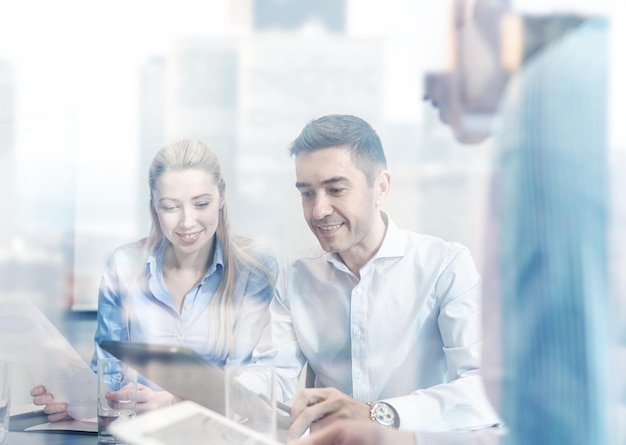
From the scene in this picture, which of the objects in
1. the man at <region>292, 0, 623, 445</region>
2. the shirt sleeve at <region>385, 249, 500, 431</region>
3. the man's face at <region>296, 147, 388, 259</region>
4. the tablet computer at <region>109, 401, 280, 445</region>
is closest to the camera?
the man at <region>292, 0, 623, 445</region>

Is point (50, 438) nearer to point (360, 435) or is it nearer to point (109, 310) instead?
point (109, 310)

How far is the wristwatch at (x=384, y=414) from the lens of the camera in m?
1.40

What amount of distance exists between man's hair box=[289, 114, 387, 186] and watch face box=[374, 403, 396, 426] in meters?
0.48

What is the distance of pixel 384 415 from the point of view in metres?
1.41

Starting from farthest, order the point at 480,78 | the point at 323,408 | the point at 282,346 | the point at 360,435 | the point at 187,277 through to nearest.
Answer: the point at 187,277
the point at 282,346
the point at 323,408
the point at 360,435
the point at 480,78

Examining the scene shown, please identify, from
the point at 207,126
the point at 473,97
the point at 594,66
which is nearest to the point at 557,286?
the point at 594,66

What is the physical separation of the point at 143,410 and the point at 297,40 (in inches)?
35.8

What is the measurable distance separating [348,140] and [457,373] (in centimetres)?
55

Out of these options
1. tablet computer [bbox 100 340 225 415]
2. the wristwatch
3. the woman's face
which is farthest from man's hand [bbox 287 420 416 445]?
the woman's face

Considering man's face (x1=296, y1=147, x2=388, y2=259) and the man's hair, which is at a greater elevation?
the man's hair

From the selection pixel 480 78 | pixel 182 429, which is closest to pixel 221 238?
pixel 182 429

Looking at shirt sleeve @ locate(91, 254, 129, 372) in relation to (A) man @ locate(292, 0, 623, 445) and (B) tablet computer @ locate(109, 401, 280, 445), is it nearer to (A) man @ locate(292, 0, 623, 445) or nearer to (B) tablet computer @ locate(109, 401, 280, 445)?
(B) tablet computer @ locate(109, 401, 280, 445)

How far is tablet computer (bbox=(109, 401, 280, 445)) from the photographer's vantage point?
703 millimetres

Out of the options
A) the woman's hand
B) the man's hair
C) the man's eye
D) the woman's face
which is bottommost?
the woman's hand
